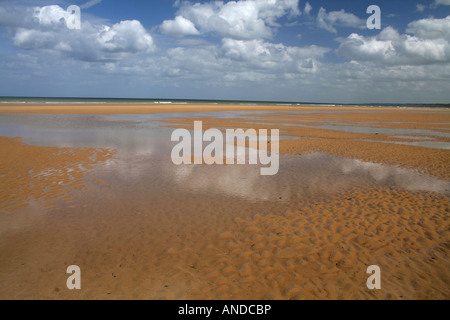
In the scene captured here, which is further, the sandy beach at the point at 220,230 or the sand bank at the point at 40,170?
the sand bank at the point at 40,170

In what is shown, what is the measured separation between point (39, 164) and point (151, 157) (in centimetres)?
512

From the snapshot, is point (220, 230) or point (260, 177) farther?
point (260, 177)

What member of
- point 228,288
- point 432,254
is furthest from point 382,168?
point 228,288

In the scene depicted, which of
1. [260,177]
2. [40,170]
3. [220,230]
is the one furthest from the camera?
[40,170]

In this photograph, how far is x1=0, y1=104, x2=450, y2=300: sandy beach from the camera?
4.73 m

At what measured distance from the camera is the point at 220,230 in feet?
21.9

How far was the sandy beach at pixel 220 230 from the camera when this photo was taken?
4.73m

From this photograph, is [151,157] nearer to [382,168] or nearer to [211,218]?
[211,218]
